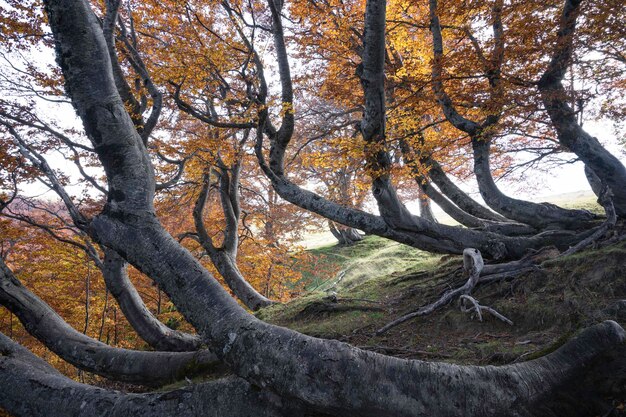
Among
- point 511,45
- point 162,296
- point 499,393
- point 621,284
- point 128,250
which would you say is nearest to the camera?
point 499,393

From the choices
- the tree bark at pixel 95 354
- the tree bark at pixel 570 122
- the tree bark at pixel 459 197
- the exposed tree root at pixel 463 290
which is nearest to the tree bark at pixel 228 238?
the tree bark at pixel 95 354

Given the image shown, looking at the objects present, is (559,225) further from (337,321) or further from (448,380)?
(448,380)

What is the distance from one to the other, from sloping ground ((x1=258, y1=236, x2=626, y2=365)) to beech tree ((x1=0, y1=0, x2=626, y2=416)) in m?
0.46

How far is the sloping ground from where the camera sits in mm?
3244

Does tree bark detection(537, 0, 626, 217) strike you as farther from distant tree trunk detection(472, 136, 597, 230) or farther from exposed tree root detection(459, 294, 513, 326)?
exposed tree root detection(459, 294, 513, 326)

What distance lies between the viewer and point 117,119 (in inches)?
131

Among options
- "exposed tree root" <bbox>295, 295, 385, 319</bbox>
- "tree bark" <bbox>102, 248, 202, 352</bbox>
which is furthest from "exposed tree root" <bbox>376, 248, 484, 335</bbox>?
"tree bark" <bbox>102, 248, 202, 352</bbox>

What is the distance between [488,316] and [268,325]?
114 inches

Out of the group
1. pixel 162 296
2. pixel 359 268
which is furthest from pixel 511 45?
pixel 162 296

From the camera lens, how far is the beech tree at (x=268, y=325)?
2311 millimetres

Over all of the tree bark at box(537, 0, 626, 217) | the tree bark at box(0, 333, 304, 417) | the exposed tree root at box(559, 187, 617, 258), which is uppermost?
the tree bark at box(537, 0, 626, 217)

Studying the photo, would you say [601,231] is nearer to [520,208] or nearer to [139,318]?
[520,208]

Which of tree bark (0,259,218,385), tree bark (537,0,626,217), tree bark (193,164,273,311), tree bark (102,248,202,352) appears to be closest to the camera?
tree bark (0,259,218,385)

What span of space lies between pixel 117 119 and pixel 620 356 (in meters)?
4.62
